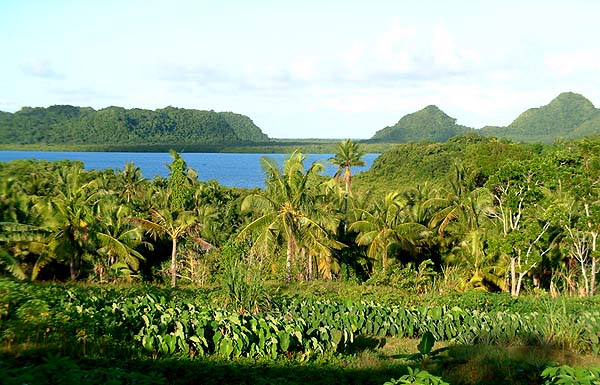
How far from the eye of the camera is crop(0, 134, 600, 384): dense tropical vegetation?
737cm

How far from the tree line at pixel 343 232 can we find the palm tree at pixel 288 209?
5 cm

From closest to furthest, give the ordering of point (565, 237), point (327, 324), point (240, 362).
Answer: point (240, 362) < point (327, 324) < point (565, 237)

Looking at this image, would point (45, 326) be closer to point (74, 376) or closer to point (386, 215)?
point (74, 376)

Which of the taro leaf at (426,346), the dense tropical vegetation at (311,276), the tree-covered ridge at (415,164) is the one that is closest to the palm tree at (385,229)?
the dense tropical vegetation at (311,276)

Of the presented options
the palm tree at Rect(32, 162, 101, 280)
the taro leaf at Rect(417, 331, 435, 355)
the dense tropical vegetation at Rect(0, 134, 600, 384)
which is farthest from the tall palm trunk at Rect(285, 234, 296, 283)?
the taro leaf at Rect(417, 331, 435, 355)

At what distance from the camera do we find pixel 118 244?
22484mm

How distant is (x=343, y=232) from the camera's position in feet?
98.7

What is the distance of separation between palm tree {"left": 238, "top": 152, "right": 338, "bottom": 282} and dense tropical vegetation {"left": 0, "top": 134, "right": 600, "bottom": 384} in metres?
0.07

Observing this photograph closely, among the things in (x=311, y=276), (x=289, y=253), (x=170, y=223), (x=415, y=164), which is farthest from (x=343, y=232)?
(x=415, y=164)

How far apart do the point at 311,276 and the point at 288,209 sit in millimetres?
4959

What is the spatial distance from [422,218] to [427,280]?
5.69 metres

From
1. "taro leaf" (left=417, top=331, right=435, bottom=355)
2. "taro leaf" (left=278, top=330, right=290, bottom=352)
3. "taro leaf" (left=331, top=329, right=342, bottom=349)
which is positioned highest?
"taro leaf" (left=417, top=331, right=435, bottom=355)

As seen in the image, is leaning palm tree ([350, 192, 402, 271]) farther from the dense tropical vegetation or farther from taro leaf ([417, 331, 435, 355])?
taro leaf ([417, 331, 435, 355])

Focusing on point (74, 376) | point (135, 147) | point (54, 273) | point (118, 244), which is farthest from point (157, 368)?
point (135, 147)
